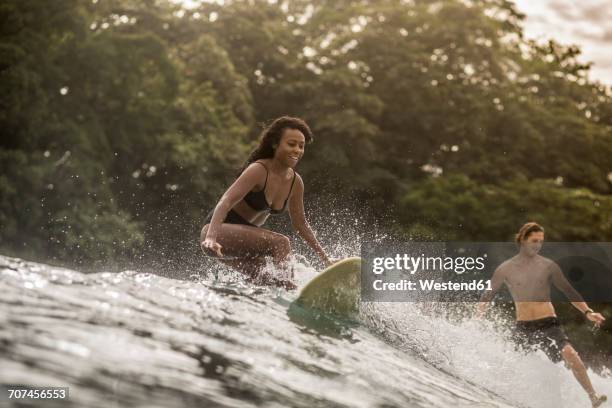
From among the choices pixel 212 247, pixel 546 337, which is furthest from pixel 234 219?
pixel 546 337

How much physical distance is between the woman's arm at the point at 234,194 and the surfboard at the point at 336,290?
0.69m

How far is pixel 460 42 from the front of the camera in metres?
22.5

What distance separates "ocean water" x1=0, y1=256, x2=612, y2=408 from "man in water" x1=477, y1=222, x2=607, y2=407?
3.88 ft

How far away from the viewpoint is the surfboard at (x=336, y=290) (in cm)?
501

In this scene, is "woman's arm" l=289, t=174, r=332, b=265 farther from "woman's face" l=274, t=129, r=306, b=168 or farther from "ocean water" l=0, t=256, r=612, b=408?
"ocean water" l=0, t=256, r=612, b=408

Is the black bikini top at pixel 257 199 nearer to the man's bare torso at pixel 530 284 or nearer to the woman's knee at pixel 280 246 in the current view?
the woman's knee at pixel 280 246

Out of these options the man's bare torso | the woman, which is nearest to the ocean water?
the woman

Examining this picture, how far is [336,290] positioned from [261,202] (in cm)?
86

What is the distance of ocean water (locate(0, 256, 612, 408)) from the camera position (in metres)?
2.78

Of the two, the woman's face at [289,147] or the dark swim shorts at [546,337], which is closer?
the woman's face at [289,147]

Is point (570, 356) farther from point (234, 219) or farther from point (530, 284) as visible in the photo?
point (234, 219)

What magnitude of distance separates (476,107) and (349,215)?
4.49 m

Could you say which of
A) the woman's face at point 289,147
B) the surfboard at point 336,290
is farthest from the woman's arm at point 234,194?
the surfboard at point 336,290

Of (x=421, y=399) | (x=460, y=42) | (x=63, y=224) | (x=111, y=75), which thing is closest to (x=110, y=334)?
(x=421, y=399)
